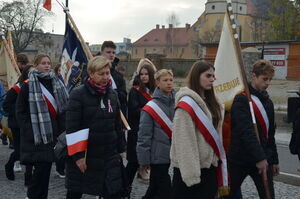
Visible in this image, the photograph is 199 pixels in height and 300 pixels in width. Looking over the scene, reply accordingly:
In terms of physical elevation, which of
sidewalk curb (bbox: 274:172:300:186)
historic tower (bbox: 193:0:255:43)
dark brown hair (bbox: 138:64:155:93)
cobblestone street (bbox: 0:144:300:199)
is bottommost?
sidewalk curb (bbox: 274:172:300:186)

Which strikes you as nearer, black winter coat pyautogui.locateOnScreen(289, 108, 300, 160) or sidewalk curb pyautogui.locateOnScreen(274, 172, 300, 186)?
black winter coat pyautogui.locateOnScreen(289, 108, 300, 160)

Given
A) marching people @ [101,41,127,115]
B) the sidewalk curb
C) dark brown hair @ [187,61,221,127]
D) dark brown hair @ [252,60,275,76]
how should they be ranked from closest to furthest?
1. dark brown hair @ [187,61,221,127]
2. dark brown hair @ [252,60,275,76]
3. marching people @ [101,41,127,115]
4. the sidewalk curb

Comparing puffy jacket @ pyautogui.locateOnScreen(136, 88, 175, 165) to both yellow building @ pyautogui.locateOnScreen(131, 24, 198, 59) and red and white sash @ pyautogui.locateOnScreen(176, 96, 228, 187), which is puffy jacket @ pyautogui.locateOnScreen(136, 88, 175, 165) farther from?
yellow building @ pyautogui.locateOnScreen(131, 24, 198, 59)

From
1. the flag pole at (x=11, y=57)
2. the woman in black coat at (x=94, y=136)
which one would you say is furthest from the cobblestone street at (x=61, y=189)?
the flag pole at (x=11, y=57)

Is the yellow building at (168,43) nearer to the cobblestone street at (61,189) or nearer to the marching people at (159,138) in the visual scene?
the cobblestone street at (61,189)

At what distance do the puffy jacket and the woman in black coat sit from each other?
665 millimetres

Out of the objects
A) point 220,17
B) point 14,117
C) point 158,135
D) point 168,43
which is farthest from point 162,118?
point 168,43

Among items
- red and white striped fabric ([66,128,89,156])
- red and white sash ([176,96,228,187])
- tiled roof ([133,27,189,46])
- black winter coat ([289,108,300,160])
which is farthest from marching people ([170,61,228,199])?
tiled roof ([133,27,189,46])

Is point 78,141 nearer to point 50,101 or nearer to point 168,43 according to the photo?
point 50,101

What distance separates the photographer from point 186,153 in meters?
3.67

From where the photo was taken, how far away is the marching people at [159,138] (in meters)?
4.99

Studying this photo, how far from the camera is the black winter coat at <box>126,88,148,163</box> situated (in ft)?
20.8

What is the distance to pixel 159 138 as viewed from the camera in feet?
16.5

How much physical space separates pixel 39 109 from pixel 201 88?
2.07m
